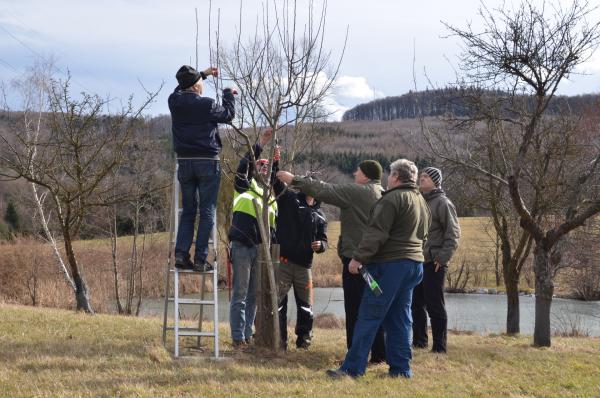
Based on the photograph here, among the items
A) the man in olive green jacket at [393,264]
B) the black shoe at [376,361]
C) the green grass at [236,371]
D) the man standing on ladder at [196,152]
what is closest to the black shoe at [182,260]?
the man standing on ladder at [196,152]

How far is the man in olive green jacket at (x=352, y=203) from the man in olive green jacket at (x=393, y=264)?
581mm

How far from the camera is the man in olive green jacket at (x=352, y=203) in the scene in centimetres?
634

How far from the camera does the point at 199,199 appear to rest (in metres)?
6.38

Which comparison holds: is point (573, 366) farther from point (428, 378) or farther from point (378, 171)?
point (378, 171)

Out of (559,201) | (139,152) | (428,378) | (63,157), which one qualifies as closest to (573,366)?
(428,378)

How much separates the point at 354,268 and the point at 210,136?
1931mm

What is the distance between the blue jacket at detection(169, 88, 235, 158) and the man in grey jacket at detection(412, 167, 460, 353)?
2789 mm

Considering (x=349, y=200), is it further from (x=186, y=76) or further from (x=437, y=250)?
(x=186, y=76)

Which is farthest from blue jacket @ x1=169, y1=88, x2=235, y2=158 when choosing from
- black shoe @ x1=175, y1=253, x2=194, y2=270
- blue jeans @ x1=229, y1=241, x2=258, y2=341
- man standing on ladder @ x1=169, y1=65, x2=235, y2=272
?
blue jeans @ x1=229, y1=241, x2=258, y2=341

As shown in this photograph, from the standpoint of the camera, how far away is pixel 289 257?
7488 millimetres

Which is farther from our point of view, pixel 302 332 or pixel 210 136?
pixel 302 332

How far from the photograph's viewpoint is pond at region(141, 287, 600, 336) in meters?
19.0

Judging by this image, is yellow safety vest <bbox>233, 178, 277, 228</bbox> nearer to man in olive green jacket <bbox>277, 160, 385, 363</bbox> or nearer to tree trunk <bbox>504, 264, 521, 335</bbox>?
man in olive green jacket <bbox>277, 160, 385, 363</bbox>

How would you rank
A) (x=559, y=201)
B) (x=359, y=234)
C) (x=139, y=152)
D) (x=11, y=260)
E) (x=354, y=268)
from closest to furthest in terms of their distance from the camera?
1. (x=354, y=268)
2. (x=359, y=234)
3. (x=559, y=201)
4. (x=139, y=152)
5. (x=11, y=260)
